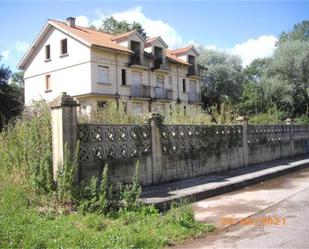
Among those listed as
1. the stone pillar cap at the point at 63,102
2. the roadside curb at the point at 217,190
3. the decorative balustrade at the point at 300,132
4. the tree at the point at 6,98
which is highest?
the tree at the point at 6,98

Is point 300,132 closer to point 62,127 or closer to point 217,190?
point 217,190

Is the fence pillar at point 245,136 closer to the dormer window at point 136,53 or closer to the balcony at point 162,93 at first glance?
the dormer window at point 136,53

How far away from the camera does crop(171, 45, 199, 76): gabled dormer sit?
42.3 meters

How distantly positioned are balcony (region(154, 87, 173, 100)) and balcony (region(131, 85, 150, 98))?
1119 millimetres

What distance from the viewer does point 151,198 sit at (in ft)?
29.6

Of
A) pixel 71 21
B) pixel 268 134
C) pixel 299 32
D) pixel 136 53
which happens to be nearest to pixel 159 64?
pixel 136 53

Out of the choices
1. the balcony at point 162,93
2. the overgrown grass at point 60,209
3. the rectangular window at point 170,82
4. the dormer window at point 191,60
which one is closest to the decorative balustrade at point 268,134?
the overgrown grass at point 60,209

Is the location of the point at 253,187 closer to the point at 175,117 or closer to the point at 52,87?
the point at 175,117

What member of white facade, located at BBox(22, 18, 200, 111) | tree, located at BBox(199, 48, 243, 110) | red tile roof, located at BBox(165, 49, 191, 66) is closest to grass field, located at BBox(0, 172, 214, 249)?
white facade, located at BBox(22, 18, 200, 111)

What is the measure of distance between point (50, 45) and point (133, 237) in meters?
31.6

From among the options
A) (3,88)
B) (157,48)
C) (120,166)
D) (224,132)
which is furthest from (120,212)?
(157,48)

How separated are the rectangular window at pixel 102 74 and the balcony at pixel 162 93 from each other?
592 centimetres

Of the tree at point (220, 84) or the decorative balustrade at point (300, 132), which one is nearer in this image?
the decorative balustrade at point (300, 132)

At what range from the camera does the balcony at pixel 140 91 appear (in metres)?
35.2
